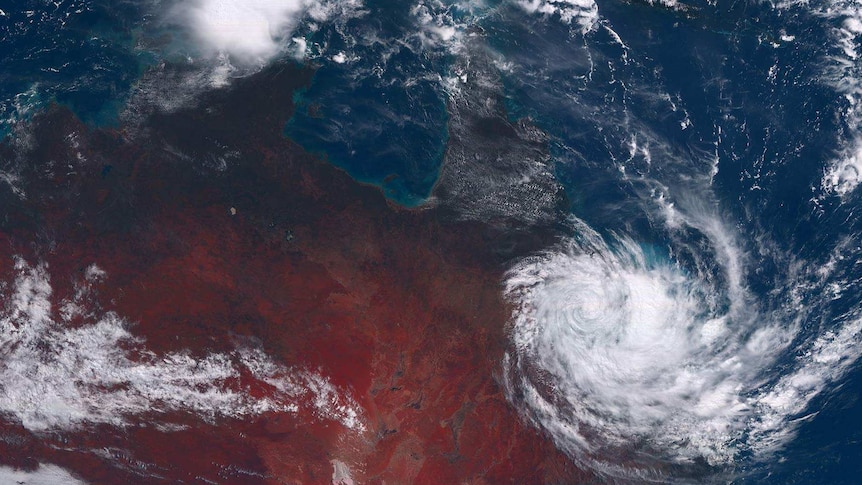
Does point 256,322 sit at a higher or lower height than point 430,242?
lower

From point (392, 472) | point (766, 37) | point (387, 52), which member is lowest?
point (392, 472)

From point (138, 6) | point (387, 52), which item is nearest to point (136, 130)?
point (138, 6)

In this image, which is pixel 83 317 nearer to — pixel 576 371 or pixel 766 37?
pixel 576 371

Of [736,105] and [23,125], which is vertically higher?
[736,105]
